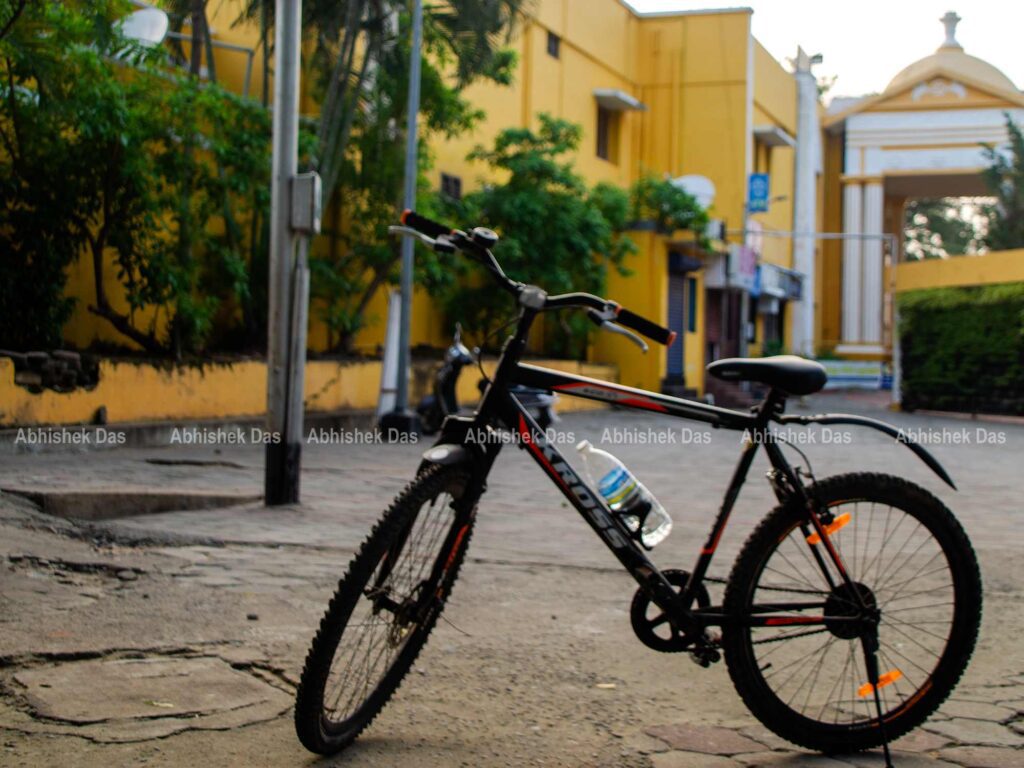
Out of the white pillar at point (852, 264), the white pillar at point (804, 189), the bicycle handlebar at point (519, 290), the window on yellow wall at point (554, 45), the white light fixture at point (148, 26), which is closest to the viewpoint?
the bicycle handlebar at point (519, 290)

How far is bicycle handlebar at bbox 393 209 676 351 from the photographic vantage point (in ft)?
10.0

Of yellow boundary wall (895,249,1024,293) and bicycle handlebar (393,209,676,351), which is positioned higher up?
yellow boundary wall (895,249,1024,293)

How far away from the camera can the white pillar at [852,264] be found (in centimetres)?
4191

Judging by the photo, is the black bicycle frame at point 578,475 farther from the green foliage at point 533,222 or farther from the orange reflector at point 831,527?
the green foliage at point 533,222

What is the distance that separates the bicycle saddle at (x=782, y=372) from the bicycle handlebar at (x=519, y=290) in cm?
21

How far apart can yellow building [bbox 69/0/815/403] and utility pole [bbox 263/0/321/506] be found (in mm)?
13561

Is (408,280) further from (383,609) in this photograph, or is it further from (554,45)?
(554,45)

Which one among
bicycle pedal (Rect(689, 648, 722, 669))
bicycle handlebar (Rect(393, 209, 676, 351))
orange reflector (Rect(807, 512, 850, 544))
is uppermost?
bicycle handlebar (Rect(393, 209, 676, 351))

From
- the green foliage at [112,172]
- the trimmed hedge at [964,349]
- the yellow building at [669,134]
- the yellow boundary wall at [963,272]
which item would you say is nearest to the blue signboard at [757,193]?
the yellow building at [669,134]

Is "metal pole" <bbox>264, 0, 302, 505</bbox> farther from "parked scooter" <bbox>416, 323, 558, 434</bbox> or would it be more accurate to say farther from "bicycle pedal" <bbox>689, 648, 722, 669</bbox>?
"parked scooter" <bbox>416, 323, 558, 434</bbox>

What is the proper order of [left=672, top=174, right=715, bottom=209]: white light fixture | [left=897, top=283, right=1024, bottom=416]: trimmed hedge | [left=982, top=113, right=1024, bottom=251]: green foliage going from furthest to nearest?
[left=982, top=113, right=1024, bottom=251]: green foliage < [left=672, top=174, right=715, bottom=209]: white light fixture < [left=897, top=283, right=1024, bottom=416]: trimmed hedge

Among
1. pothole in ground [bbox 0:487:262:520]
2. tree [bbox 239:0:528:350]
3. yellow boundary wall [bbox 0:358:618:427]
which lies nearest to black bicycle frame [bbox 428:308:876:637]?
pothole in ground [bbox 0:487:262:520]

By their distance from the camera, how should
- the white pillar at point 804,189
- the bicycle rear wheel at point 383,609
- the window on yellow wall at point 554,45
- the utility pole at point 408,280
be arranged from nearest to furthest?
the bicycle rear wheel at point 383,609 → the utility pole at point 408,280 → the window on yellow wall at point 554,45 → the white pillar at point 804,189

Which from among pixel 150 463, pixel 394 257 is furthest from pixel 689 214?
pixel 150 463
